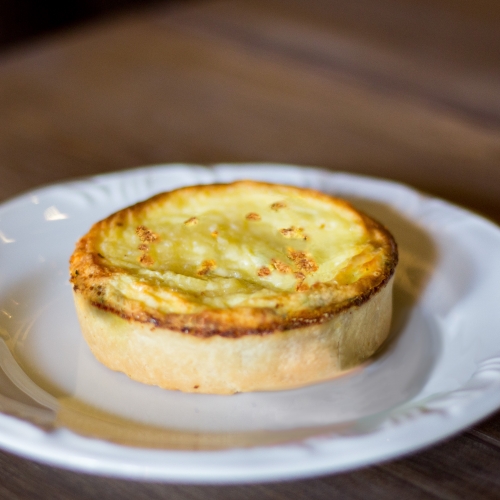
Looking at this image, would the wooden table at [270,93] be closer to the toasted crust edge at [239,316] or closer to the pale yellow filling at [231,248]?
the pale yellow filling at [231,248]

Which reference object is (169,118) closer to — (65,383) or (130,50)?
(130,50)

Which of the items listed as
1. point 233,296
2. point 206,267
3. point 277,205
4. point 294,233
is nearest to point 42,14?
point 277,205

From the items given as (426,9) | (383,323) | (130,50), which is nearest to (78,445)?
(383,323)

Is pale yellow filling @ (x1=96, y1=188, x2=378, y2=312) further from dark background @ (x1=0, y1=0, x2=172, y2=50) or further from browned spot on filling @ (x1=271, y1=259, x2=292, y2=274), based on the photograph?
dark background @ (x1=0, y1=0, x2=172, y2=50)

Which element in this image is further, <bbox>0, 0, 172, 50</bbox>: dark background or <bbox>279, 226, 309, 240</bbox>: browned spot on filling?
<bbox>0, 0, 172, 50</bbox>: dark background

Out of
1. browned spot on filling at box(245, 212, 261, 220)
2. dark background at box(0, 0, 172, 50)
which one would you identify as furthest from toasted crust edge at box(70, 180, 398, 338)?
dark background at box(0, 0, 172, 50)

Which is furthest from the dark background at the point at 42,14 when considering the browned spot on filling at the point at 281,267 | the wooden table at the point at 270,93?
the browned spot on filling at the point at 281,267
